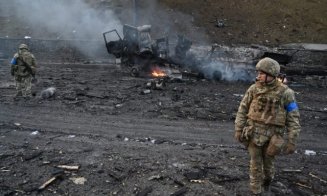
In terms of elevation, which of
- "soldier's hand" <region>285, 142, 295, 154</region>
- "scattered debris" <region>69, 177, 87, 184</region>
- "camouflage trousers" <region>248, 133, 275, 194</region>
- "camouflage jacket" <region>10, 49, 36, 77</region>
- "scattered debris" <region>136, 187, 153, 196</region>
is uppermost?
"camouflage jacket" <region>10, 49, 36, 77</region>

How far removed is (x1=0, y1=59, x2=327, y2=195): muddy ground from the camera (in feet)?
21.8

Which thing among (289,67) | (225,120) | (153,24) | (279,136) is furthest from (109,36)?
(279,136)

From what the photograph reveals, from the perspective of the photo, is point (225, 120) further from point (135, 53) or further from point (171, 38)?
point (171, 38)

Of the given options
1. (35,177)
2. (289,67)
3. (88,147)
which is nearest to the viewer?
(35,177)

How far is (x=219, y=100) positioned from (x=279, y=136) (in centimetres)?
684

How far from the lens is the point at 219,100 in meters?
12.5

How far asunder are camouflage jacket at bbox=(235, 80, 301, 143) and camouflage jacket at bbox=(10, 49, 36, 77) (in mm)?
8779

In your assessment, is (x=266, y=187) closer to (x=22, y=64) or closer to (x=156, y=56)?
(x=22, y=64)

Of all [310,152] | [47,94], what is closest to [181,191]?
[310,152]

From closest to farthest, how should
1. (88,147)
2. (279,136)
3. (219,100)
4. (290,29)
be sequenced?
1. (279,136)
2. (88,147)
3. (219,100)
4. (290,29)

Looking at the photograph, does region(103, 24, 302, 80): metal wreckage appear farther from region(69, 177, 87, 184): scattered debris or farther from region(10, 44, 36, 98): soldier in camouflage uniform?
region(69, 177, 87, 184): scattered debris

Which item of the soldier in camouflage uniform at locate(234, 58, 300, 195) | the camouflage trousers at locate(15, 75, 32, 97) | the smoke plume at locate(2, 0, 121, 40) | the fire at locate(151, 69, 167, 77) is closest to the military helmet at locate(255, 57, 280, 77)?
the soldier in camouflage uniform at locate(234, 58, 300, 195)

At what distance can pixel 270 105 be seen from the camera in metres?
5.57

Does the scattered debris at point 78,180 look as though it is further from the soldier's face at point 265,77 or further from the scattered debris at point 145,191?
the soldier's face at point 265,77
